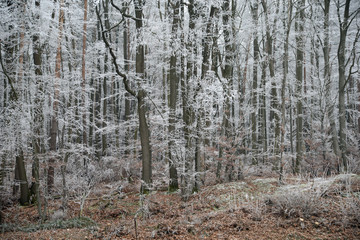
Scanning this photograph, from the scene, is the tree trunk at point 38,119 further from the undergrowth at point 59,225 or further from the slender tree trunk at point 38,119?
the undergrowth at point 59,225

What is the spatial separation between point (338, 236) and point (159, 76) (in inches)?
570

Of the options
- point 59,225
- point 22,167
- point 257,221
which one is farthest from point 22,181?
point 257,221

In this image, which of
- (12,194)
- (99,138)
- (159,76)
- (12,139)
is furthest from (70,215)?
(99,138)

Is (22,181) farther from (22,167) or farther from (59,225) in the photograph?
(59,225)

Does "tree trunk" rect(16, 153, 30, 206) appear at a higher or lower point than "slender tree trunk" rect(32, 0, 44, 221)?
lower

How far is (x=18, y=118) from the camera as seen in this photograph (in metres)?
8.02

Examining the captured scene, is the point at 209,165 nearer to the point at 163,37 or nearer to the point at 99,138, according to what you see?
the point at 163,37

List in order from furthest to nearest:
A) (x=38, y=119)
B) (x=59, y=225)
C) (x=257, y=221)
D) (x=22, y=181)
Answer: (x=22, y=181) → (x=38, y=119) → (x=59, y=225) → (x=257, y=221)

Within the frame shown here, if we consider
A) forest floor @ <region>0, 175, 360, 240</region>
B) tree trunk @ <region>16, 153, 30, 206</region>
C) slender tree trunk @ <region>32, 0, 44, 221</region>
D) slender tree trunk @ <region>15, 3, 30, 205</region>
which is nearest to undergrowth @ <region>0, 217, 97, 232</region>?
forest floor @ <region>0, 175, 360, 240</region>

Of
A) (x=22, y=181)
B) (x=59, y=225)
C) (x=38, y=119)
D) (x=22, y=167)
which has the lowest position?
(x=59, y=225)

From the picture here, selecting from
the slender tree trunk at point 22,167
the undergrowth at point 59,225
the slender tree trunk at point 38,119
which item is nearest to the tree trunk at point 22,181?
the slender tree trunk at point 22,167

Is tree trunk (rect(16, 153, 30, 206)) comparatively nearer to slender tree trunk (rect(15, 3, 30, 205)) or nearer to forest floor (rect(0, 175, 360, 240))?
slender tree trunk (rect(15, 3, 30, 205))

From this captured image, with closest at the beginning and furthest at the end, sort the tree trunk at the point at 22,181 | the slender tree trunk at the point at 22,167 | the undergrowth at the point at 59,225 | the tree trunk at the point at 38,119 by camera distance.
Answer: the undergrowth at the point at 59,225 → the tree trunk at the point at 38,119 → the slender tree trunk at the point at 22,167 → the tree trunk at the point at 22,181

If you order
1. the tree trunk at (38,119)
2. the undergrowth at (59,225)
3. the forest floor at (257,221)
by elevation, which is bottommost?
the undergrowth at (59,225)
